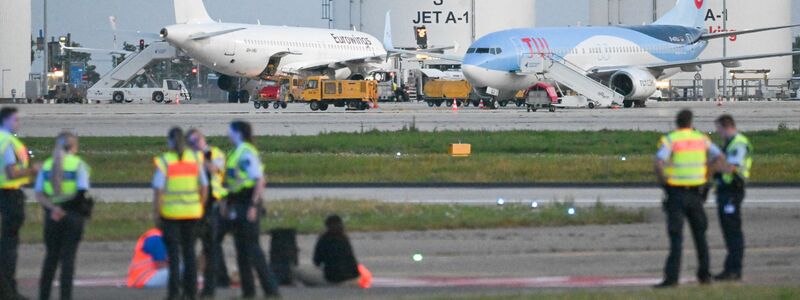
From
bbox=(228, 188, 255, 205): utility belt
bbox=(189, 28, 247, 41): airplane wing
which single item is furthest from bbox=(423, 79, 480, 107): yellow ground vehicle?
bbox=(228, 188, 255, 205): utility belt

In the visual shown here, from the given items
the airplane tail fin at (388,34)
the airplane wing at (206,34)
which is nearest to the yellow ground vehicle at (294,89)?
the airplane wing at (206,34)

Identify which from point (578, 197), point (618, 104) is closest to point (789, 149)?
point (578, 197)

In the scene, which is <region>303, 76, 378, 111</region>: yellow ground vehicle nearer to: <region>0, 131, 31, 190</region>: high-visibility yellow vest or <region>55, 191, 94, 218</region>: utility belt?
<region>0, 131, 31, 190</region>: high-visibility yellow vest

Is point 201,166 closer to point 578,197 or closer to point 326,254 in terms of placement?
point 326,254

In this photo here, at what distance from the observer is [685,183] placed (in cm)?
1389

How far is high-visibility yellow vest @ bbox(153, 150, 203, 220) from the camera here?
1280cm

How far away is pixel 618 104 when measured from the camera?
221ft

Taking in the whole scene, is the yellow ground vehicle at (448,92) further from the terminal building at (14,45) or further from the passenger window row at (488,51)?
the terminal building at (14,45)

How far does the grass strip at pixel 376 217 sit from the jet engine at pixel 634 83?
46.5 metres

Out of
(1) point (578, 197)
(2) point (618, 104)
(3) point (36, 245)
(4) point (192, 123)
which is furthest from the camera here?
(2) point (618, 104)

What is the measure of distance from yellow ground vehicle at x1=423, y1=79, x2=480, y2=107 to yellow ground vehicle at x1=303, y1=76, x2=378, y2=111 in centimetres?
983

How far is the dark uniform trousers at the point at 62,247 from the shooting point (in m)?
12.7

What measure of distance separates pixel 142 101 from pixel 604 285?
8058cm

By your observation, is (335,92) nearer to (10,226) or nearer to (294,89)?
(294,89)
